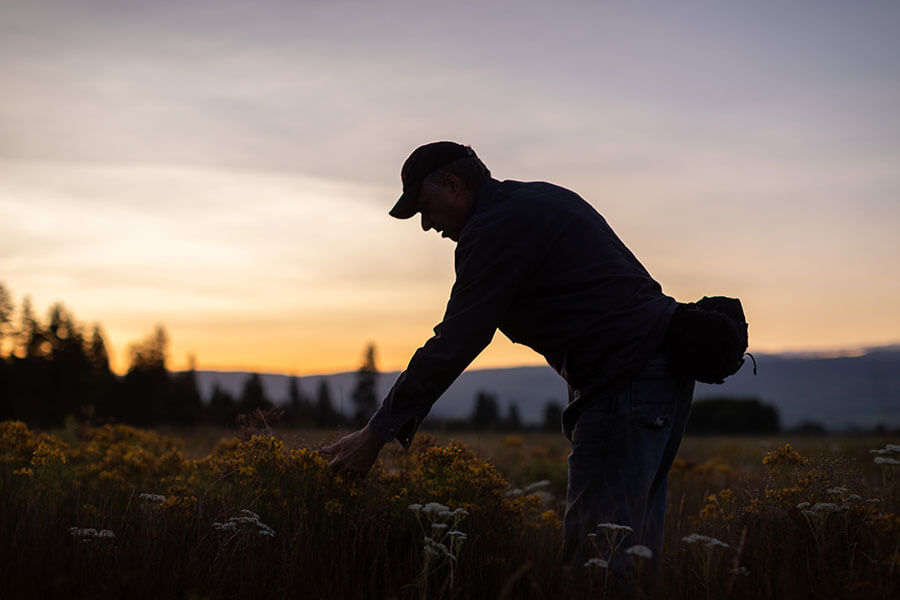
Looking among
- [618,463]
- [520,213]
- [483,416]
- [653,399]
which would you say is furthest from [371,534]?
[483,416]

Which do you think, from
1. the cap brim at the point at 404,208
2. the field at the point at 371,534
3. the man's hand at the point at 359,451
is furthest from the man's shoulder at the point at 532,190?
the field at the point at 371,534

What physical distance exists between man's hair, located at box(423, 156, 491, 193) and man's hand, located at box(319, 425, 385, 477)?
1.41 m

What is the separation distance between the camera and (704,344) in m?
3.60

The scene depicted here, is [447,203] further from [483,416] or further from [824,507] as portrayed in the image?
[483,416]

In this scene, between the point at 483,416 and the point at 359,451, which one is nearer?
the point at 359,451

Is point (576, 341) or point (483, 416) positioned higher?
point (576, 341)

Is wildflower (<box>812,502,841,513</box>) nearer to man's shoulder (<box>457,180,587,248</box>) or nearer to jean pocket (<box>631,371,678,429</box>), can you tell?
jean pocket (<box>631,371,678,429</box>)

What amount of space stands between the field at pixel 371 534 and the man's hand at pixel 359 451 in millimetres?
384

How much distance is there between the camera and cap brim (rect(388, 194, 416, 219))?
4070mm

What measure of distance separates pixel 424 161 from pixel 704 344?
5.83 ft

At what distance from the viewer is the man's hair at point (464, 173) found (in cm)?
397

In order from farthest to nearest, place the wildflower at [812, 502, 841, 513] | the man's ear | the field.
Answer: the wildflower at [812, 502, 841, 513] → the man's ear → the field

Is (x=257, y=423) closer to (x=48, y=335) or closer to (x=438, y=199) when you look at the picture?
(x=438, y=199)

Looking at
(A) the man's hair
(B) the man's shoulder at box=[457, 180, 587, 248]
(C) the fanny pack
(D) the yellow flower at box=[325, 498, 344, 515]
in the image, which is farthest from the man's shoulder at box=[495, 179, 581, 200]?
(D) the yellow flower at box=[325, 498, 344, 515]
